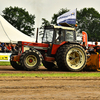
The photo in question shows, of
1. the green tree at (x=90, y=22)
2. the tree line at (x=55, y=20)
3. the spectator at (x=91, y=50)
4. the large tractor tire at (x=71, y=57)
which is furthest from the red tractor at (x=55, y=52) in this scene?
the green tree at (x=90, y=22)

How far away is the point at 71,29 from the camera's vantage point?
1181 cm

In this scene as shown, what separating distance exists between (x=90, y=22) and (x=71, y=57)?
54464 millimetres

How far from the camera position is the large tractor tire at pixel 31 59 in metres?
11.0

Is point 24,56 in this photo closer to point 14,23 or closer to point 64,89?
point 64,89

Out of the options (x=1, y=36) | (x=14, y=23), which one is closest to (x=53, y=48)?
(x=1, y=36)

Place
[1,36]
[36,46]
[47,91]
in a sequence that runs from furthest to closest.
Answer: [1,36], [36,46], [47,91]

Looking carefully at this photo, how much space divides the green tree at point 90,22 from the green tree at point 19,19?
1202 centimetres

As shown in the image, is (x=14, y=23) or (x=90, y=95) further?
(x=14, y=23)

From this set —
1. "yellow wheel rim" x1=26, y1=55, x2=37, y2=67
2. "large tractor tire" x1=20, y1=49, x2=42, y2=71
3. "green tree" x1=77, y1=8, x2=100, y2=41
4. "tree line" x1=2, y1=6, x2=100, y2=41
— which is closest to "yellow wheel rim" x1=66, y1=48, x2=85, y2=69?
"large tractor tire" x1=20, y1=49, x2=42, y2=71

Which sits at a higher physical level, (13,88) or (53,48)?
(53,48)

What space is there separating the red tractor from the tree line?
46390mm

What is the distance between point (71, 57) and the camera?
449 inches

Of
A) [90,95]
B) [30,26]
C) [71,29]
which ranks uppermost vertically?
[30,26]

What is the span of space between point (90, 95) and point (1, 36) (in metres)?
19.0
